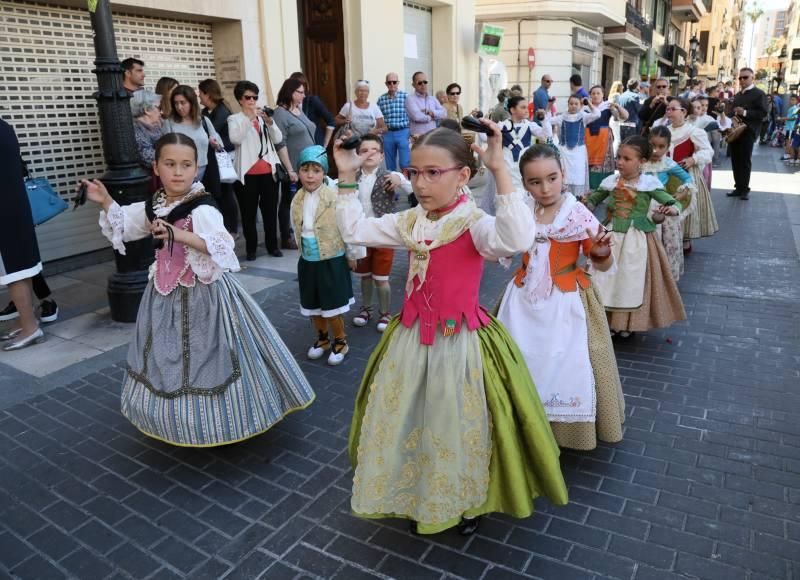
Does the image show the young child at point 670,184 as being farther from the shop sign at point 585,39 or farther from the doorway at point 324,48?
the shop sign at point 585,39

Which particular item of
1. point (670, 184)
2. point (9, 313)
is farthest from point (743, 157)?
point (9, 313)

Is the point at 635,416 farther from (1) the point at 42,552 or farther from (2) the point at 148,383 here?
(1) the point at 42,552

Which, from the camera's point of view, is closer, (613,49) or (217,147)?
(217,147)

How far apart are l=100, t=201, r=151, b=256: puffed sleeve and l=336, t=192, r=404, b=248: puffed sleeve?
4.66 ft

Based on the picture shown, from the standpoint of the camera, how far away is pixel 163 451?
376cm

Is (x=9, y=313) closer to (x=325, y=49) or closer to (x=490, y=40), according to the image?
(x=325, y=49)

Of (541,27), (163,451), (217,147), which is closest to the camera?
(163,451)

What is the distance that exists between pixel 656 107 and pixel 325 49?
564cm

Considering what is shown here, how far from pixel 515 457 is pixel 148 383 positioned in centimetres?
198

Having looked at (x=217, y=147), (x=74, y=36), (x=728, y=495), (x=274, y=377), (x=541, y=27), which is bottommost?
(x=728, y=495)

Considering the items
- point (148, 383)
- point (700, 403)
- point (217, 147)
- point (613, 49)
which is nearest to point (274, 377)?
point (148, 383)

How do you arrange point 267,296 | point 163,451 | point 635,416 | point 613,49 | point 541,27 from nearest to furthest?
point 163,451 → point 635,416 → point 267,296 → point 541,27 → point 613,49

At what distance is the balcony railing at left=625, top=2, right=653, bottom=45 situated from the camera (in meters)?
27.6

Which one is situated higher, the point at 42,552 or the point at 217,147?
the point at 217,147
